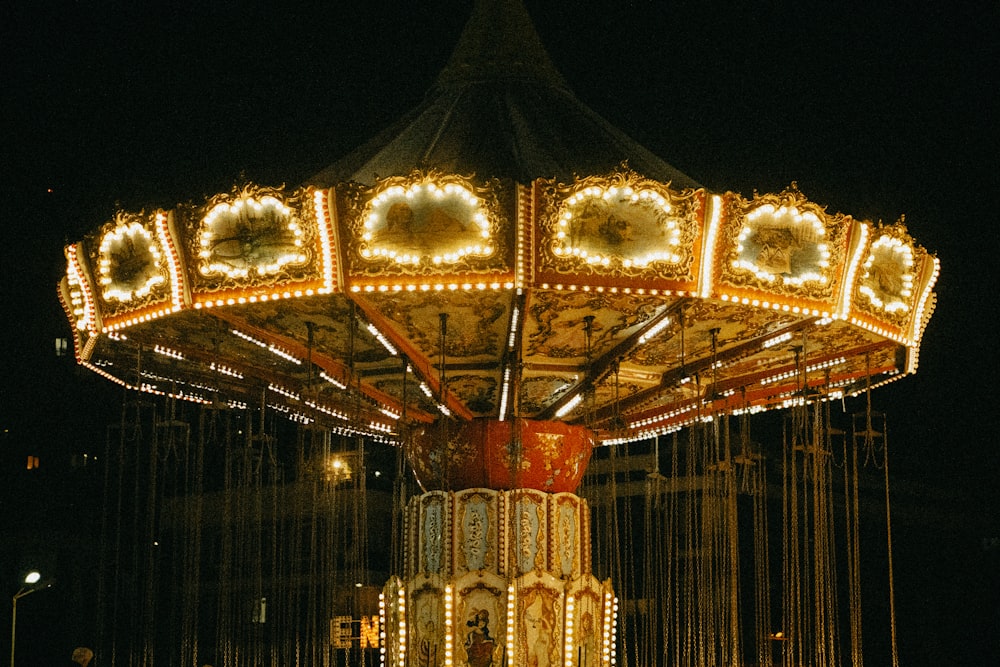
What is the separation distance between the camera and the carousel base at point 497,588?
386 inches

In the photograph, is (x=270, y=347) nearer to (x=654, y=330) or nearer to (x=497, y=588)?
(x=497, y=588)

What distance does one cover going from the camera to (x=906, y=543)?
20.4 metres

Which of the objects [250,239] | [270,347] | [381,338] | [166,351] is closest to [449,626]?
[381,338]

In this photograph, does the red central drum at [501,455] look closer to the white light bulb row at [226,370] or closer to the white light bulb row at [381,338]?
the white light bulb row at [381,338]

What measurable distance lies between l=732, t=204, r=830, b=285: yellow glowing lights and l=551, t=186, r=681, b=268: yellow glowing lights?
547mm

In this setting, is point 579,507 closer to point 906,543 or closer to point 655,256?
point 655,256

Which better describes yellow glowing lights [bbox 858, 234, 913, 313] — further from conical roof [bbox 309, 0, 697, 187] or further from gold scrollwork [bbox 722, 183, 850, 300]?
conical roof [bbox 309, 0, 697, 187]

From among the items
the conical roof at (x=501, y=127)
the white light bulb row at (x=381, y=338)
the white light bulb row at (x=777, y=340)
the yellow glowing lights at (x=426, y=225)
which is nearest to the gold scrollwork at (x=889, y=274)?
the white light bulb row at (x=777, y=340)

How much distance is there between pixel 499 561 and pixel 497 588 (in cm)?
24

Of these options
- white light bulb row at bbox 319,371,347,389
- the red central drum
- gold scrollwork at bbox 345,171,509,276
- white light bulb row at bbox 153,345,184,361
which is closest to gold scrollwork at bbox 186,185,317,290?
gold scrollwork at bbox 345,171,509,276

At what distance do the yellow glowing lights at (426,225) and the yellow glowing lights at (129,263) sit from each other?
1.74 m

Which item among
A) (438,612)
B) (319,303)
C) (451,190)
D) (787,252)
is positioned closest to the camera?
(451,190)

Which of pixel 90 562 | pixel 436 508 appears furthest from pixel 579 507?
pixel 90 562

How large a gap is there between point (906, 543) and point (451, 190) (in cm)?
1571
